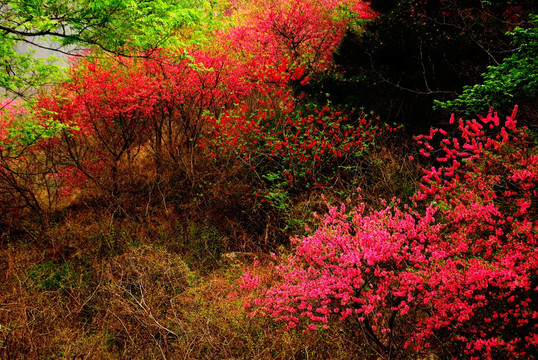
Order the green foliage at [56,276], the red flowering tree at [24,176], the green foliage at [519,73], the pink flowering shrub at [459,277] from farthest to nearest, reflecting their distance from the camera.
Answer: the red flowering tree at [24,176] < the green foliage at [56,276] < the green foliage at [519,73] < the pink flowering shrub at [459,277]

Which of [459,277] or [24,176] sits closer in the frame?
[459,277]

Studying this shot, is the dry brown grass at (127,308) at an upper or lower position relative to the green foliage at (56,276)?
upper

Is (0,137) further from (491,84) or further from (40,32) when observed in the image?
(491,84)

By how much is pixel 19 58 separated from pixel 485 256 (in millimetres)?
8229

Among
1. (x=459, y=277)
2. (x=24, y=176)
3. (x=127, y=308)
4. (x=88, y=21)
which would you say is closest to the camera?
(x=459, y=277)

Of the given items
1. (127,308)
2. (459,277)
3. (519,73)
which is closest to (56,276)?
(127,308)

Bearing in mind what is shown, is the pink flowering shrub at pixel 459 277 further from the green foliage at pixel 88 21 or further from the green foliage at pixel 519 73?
the green foliage at pixel 88 21

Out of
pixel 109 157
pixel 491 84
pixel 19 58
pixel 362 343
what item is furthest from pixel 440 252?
pixel 109 157

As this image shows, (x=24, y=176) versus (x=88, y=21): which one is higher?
(x=88, y=21)

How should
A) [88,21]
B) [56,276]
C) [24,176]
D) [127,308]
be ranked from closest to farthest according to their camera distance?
1. [88,21]
2. [127,308]
3. [56,276]
4. [24,176]

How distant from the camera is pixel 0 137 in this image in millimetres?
9031

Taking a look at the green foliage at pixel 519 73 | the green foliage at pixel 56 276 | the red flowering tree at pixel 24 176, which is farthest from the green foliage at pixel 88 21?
the green foliage at pixel 519 73

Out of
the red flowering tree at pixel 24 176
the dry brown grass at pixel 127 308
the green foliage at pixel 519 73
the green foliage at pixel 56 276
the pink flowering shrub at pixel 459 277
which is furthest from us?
the red flowering tree at pixel 24 176

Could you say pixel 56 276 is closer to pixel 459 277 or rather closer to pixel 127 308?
pixel 127 308
